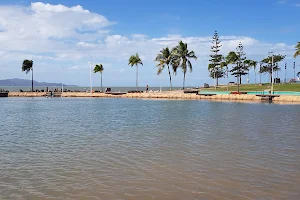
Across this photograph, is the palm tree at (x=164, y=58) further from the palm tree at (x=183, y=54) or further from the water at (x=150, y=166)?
the water at (x=150, y=166)

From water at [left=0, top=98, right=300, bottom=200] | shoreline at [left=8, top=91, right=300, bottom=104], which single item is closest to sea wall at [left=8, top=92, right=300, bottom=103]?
shoreline at [left=8, top=91, right=300, bottom=104]

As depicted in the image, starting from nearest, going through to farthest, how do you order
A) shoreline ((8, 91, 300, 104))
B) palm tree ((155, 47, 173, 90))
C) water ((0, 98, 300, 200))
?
water ((0, 98, 300, 200)), shoreline ((8, 91, 300, 104)), palm tree ((155, 47, 173, 90))

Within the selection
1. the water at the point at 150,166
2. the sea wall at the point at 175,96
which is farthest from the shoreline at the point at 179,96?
the water at the point at 150,166

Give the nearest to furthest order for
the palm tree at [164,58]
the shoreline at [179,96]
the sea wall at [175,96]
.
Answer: the shoreline at [179,96]
the sea wall at [175,96]
the palm tree at [164,58]

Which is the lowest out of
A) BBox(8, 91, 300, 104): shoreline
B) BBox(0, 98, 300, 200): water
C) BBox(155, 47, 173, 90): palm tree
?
BBox(0, 98, 300, 200): water

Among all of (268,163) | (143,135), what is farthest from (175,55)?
(268,163)

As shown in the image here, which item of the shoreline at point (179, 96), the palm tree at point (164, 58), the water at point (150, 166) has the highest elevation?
the palm tree at point (164, 58)

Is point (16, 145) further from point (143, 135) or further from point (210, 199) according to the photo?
point (210, 199)

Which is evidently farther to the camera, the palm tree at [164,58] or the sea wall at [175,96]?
the palm tree at [164,58]

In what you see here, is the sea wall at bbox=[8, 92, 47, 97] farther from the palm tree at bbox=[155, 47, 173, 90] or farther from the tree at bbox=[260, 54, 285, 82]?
the tree at bbox=[260, 54, 285, 82]

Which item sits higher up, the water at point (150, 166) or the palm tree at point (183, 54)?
the palm tree at point (183, 54)

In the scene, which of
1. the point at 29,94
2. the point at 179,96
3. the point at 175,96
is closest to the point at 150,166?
the point at 179,96

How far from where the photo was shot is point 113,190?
8883 mm

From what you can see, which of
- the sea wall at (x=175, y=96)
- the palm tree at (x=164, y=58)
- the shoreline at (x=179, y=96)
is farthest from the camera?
the palm tree at (x=164, y=58)
